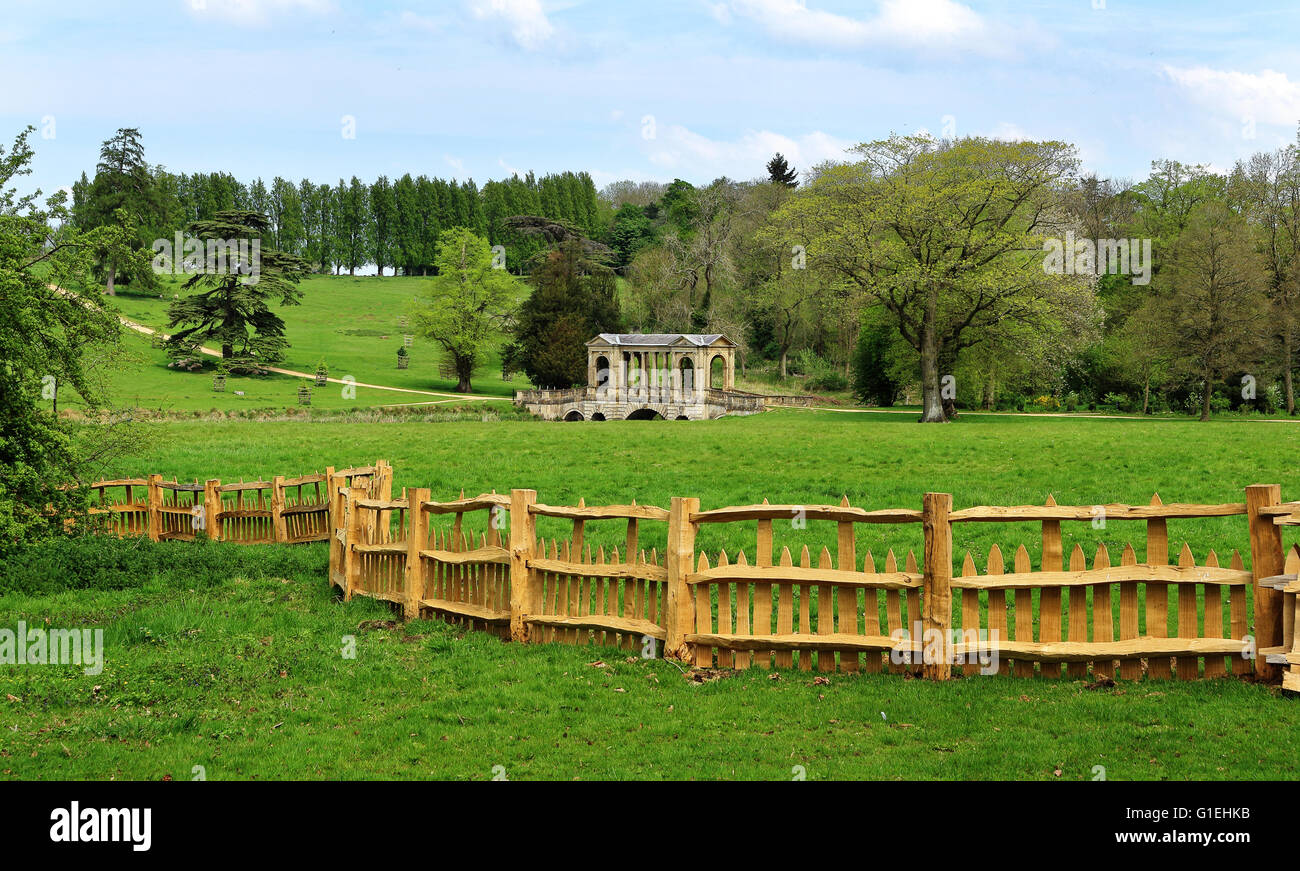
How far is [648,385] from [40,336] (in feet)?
180

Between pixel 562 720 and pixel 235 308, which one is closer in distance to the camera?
pixel 562 720

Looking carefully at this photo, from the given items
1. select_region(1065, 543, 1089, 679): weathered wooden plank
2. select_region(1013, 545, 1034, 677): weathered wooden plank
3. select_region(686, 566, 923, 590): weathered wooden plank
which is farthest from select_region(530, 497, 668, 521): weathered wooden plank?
select_region(1065, 543, 1089, 679): weathered wooden plank

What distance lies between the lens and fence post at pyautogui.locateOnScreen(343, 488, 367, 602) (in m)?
13.1

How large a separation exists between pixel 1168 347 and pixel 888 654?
158ft

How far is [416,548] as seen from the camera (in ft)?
38.0

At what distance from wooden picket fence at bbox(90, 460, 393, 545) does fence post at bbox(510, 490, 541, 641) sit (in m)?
7.44

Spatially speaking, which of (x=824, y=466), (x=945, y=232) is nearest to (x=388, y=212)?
(x=945, y=232)

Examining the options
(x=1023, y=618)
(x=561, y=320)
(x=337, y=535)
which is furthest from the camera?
(x=561, y=320)

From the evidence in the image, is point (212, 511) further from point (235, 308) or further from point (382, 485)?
point (235, 308)

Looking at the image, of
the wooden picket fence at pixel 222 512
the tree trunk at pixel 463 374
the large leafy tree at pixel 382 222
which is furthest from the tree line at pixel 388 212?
the wooden picket fence at pixel 222 512
